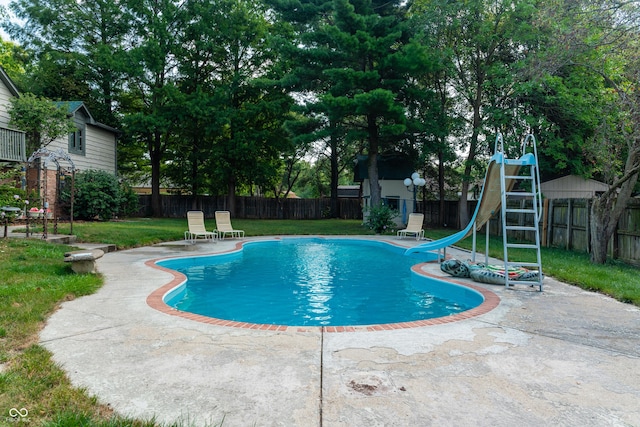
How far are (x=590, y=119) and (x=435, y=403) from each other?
1496 centimetres

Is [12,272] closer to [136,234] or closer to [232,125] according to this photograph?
[136,234]

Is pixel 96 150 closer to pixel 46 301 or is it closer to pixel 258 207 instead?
pixel 258 207

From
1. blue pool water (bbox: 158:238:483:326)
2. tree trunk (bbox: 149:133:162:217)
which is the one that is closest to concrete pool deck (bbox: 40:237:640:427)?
blue pool water (bbox: 158:238:483:326)

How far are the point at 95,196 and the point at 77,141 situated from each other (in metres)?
4.53

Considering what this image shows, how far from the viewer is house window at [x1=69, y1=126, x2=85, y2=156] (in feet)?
61.1

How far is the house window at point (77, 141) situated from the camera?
1861cm

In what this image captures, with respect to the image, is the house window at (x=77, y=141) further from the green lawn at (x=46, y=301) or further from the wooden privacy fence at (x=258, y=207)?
the green lawn at (x=46, y=301)

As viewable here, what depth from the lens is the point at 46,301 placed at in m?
4.71

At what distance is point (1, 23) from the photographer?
23219 mm

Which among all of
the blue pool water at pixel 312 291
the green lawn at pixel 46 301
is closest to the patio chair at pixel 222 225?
the blue pool water at pixel 312 291

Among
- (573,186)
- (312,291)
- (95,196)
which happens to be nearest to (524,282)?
(312,291)

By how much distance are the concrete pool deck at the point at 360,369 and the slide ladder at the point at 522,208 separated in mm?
1871

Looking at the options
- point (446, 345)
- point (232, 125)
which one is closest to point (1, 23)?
point (232, 125)

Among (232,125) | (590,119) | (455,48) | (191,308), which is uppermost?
(455,48)
